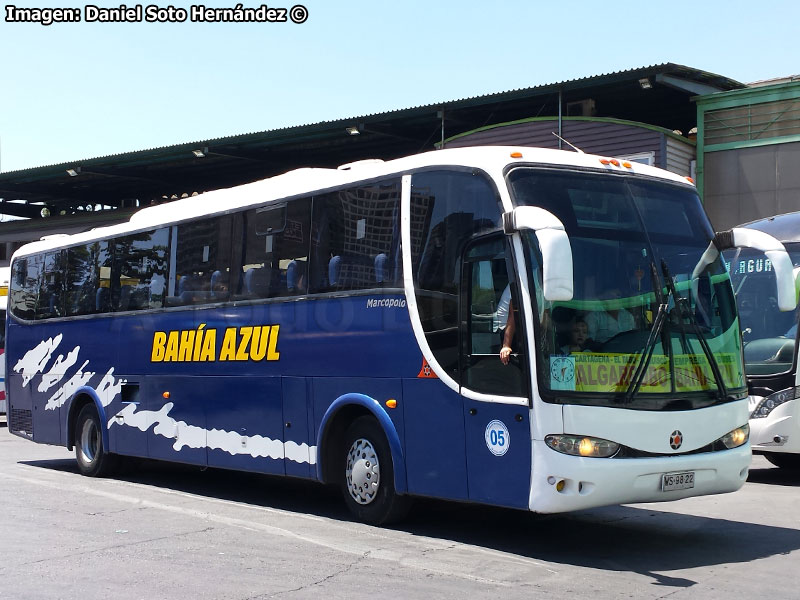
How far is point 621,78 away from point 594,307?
17679mm

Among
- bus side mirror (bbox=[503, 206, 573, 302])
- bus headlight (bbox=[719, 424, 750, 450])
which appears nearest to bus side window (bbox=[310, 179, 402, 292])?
bus side mirror (bbox=[503, 206, 573, 302])

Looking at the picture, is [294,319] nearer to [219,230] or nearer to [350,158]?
[219,230]

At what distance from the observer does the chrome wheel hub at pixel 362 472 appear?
9.61 meters

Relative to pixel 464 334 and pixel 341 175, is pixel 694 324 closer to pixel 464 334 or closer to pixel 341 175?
pixel 464 334

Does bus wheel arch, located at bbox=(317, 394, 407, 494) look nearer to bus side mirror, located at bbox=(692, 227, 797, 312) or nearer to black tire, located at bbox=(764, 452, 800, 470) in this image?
bus side mirror, located at bbox=(692, 227, 797, 312)

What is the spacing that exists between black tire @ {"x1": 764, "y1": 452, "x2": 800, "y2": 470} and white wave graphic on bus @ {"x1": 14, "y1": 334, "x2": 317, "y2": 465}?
7002 mm

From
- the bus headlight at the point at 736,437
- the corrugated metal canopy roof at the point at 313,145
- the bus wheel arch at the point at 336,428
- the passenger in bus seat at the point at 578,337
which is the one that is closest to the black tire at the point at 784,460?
the bus headlight at the point at 736,437

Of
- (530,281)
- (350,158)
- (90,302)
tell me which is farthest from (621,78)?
(530,281)

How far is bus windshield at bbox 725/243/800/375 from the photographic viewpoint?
1276cm

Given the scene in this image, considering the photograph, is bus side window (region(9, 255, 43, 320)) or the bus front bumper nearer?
the bus front bumper

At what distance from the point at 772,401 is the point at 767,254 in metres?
4.48

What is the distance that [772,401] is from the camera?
494 inches

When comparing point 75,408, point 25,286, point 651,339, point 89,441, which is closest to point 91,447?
point 89,441

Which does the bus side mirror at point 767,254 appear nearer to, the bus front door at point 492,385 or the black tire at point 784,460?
the bus front door at point 492,385
